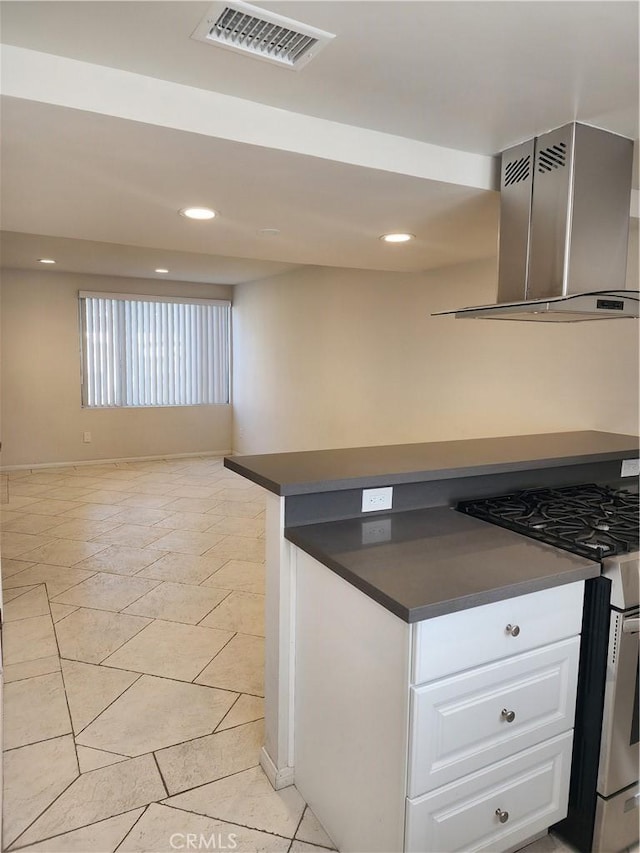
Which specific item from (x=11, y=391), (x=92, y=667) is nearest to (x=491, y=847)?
(x=92, y=667)

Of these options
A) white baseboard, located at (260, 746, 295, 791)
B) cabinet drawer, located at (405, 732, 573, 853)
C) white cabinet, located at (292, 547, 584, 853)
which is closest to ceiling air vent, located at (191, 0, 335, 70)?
white cabinet, located at (292, 547, 584, 853)

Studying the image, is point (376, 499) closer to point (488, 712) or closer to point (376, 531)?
point (376, 531)

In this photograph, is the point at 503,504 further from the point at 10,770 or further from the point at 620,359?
the point at 10,770

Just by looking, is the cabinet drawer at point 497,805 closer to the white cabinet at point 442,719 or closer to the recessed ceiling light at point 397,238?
the white cabinet at point 442,719

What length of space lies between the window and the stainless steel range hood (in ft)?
20.0

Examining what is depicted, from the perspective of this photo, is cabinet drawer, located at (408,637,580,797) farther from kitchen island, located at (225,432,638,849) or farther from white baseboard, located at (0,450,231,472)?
white baseboard, located at (0,450,231,472)

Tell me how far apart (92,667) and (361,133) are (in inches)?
102

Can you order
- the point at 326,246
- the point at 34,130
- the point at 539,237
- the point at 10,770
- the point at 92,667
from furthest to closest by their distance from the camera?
the point at 326,246 < the point at 92,667 < the point at 539,237 < the point at 10,770 < the point at 34,130

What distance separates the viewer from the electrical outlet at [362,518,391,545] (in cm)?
173

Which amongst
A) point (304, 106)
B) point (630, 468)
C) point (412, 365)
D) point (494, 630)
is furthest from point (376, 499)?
point (412, 365)

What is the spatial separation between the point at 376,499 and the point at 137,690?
1.41 m

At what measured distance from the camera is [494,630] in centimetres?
144

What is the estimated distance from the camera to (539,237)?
2074mm

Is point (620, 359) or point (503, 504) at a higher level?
point (620, 359)
